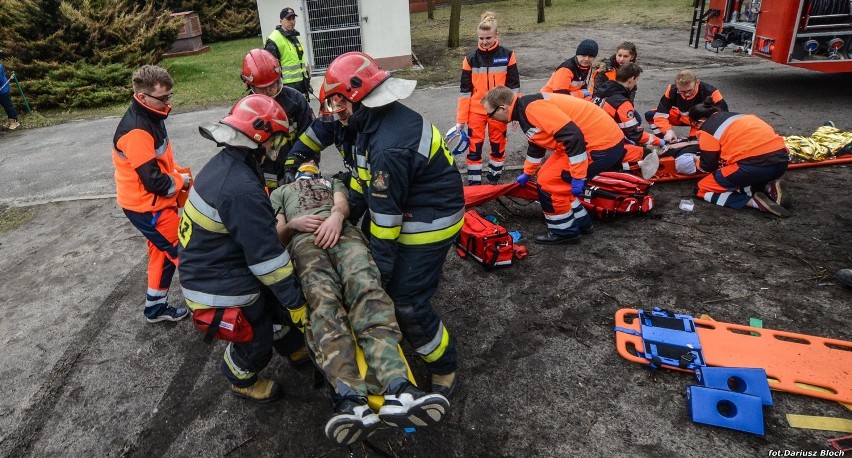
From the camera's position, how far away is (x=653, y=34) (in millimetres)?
16203

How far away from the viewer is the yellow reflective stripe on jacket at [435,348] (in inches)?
124

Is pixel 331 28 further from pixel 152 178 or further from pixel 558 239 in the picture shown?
pixel 152 178

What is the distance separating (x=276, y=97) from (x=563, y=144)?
273cm

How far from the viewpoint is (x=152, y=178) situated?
3.78m

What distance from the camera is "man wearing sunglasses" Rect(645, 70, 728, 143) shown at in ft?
21.2

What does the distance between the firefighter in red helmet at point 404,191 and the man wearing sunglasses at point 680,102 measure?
16.1 ft

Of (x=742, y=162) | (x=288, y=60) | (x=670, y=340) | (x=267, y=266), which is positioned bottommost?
(x=670, y=340)

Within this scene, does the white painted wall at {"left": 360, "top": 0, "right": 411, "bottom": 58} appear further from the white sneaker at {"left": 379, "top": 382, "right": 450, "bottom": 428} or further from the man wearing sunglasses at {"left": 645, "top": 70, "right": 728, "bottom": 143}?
the white sneaker at {"left": 379, "top": 382, "right": 450, "bottom": 428}

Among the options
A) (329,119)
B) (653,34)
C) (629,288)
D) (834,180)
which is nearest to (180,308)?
(329,119)

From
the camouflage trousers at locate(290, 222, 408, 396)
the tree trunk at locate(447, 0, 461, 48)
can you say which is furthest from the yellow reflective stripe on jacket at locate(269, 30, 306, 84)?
the tree trunk at locate(447, 0, 461, 48)

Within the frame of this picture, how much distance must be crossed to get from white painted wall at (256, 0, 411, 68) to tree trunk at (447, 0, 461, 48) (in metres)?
2.65

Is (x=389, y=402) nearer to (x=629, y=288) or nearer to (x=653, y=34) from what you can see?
(x=629, y=288)

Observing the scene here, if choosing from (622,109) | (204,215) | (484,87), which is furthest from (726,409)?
(484,87)

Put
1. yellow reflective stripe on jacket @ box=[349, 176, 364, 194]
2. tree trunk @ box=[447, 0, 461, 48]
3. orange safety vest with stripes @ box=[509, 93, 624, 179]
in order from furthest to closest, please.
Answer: tree trunk @ box=[447, 0, 461, 48], orange safety vest with stripes @ box=[509, 93, 624, 179], yellow reflective stripe on jacket @ box=[349, 176, 364, 194]
